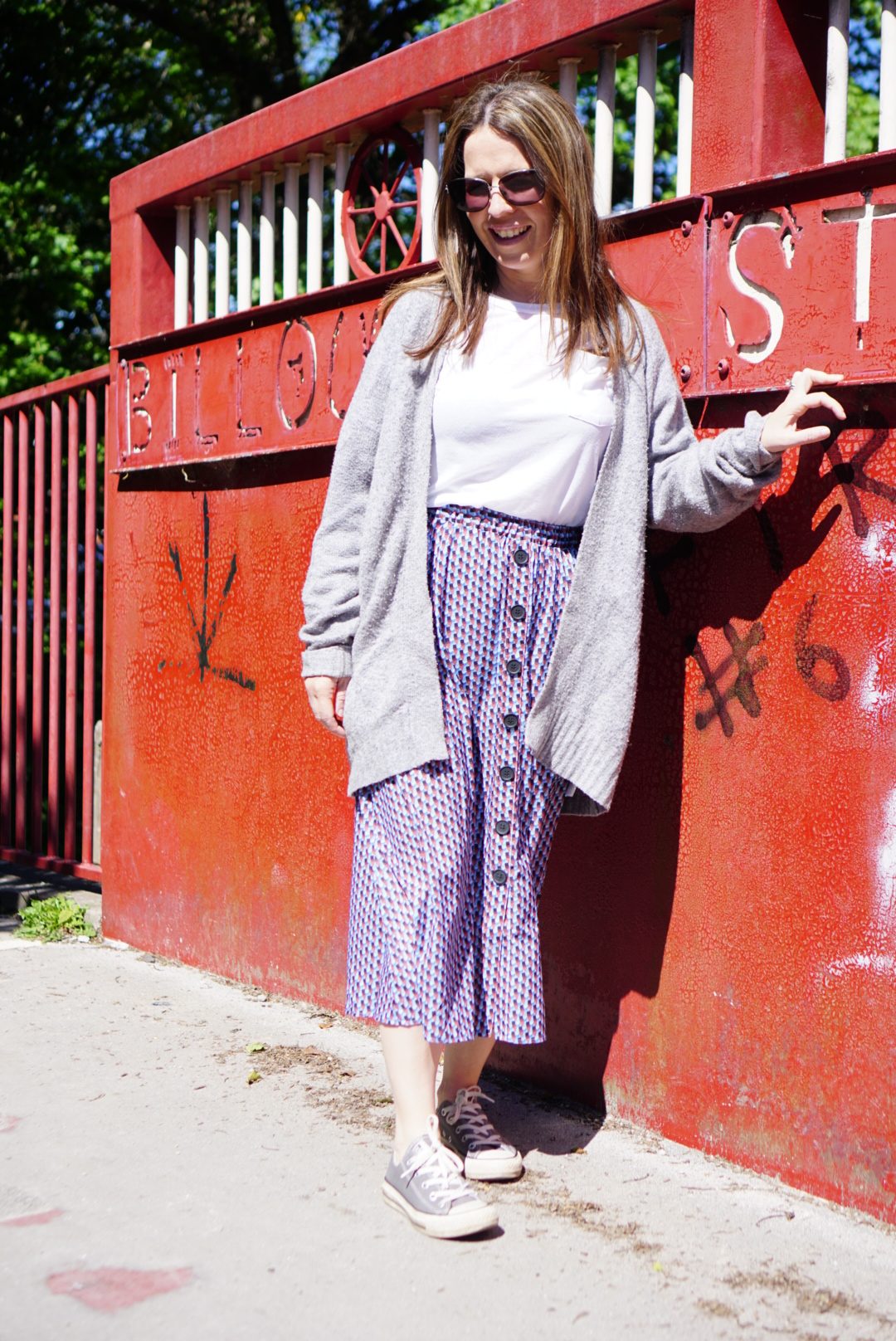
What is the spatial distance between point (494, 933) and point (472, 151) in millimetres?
1493

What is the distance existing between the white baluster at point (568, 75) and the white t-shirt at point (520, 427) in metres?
0.82

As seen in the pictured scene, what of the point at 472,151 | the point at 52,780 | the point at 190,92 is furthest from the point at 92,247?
the point at 472,151

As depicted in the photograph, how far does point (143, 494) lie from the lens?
4.73 metres

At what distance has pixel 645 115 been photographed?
3098 millimetres

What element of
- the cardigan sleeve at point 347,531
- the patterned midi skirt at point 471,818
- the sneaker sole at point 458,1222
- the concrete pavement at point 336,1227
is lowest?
the concrete pavement at point 336,1227

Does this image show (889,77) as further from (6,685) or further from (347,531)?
(6,685)

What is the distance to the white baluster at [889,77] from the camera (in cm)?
266

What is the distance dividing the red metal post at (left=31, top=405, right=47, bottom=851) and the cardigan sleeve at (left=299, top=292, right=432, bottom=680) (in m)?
3.05

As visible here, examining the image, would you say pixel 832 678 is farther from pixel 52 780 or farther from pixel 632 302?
pixel 52 780

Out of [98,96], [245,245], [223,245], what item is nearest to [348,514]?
[245,245]

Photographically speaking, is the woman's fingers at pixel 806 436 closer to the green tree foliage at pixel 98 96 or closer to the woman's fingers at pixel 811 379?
the woman's fingers at pixel 811 379

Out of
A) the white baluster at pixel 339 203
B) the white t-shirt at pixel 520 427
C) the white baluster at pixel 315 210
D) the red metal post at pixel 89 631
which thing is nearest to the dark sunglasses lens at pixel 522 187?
the white t-shirt at pixel 520 427

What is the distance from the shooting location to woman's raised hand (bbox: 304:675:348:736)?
2838 millimetres

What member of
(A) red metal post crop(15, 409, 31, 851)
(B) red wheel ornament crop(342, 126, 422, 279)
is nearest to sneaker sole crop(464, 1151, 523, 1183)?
(B) red wheel ornament crop(342, 126, 422, 279)
